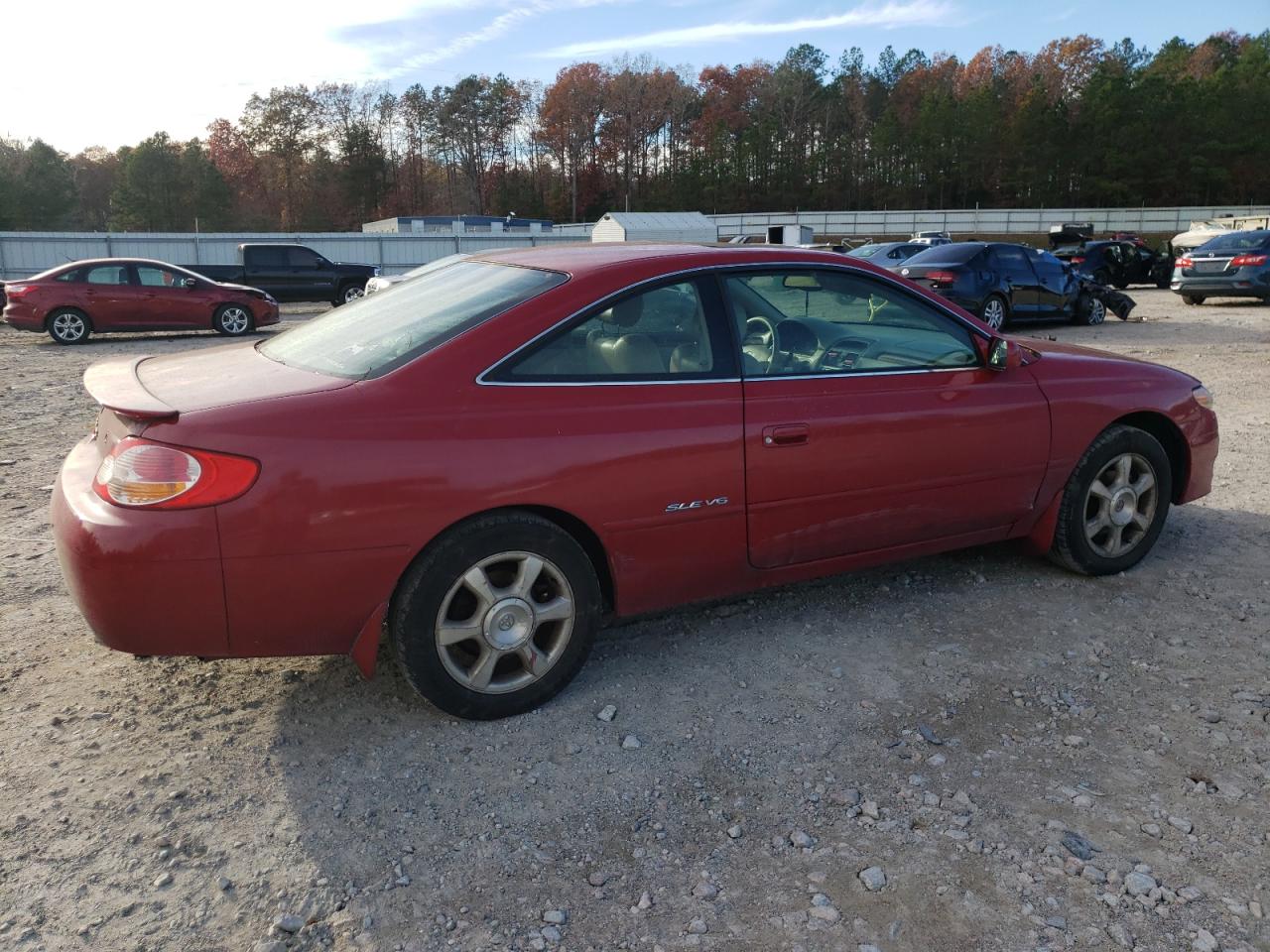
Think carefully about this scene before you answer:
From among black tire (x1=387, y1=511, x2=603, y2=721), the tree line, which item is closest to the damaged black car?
black tire (x1=387, y1=511, x2=603, y2=721)

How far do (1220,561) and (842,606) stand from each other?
6.78 feet

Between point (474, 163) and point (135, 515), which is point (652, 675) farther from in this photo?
point (474, 163)

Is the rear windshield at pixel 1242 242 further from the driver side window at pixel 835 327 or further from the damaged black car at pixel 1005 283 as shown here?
the driver side window at pixel 835 327

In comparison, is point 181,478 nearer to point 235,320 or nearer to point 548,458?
point 548,458

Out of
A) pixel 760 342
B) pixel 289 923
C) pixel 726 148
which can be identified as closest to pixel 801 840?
pixel 289 923

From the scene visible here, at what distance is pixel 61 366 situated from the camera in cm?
1344

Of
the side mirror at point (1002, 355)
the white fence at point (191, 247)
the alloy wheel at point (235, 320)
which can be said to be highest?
the white fence at point (191, 247)

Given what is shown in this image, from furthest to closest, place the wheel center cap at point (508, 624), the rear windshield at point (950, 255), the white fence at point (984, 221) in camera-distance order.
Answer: the white fence at point (984, 221) → the rear windshield at point (950, 255) → the wheel center cap at point (508, 624)

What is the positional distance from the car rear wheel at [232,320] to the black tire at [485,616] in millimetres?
16392

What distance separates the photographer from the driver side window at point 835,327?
3770 mm

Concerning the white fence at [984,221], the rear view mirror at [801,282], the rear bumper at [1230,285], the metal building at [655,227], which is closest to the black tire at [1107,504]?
the rear view mirror at [801,282]

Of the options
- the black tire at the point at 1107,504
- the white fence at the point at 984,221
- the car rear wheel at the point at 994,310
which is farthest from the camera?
the white fence at the point at 984,221

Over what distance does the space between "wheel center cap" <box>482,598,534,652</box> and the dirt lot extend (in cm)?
30

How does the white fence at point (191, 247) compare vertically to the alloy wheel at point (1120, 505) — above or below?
above
